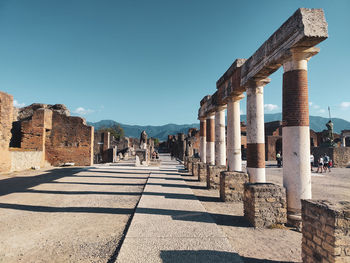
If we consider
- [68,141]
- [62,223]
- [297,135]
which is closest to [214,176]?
[297,135]

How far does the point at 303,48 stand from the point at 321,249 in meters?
4.03

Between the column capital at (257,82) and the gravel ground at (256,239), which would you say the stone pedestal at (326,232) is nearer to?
the gravel ground at (256,239)

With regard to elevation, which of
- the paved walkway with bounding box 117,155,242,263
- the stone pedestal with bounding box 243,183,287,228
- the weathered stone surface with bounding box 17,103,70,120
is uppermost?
the weathered stone surface with bounding box 17,103,70,120

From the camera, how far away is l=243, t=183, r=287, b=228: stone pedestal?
4.64 m

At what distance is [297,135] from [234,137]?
3578 mm

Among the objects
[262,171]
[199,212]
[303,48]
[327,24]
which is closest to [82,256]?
[199,212]

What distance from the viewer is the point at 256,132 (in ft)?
22.0

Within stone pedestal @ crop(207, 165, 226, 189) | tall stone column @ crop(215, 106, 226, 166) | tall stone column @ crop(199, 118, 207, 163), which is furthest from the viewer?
tall stone column @ crop(199, 118, 207, 163)

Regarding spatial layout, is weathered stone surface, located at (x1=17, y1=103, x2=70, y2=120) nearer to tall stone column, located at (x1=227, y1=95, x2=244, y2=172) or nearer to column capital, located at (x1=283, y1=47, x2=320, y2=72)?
tall stone column, located at (x1=227, y1=95, x2=244, y2=172)

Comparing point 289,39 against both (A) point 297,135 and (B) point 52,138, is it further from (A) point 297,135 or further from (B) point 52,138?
(B) point 52,138

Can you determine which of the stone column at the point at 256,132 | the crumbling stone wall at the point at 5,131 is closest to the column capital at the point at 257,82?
the stone column at the point at 256,132

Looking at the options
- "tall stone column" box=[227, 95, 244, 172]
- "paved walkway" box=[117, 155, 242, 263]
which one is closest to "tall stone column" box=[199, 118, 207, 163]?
"tall stone column" box=[227, 95, 244, 172]

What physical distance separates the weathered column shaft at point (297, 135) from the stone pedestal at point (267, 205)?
22cm

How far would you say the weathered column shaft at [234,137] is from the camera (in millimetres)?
8281
